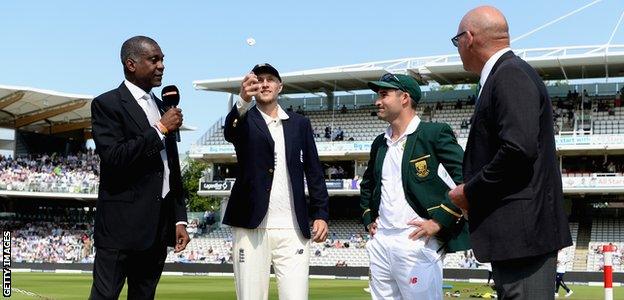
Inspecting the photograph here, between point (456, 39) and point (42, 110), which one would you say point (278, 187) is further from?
point (42, 110)

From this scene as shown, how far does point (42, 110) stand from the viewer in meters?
52.9

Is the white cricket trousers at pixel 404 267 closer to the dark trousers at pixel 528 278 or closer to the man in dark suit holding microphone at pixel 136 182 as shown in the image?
the man in dark suit holding microphone at pixel 136 182

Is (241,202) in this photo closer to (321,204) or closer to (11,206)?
(321,204)

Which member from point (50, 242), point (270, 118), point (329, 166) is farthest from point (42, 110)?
point (270, 118)

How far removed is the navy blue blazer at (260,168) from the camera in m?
Answer: 6.24

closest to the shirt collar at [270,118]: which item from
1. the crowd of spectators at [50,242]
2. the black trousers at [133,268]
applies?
the black trousers at [133,268]

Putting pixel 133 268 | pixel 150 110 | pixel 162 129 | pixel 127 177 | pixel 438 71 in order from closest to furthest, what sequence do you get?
1. pixel 162 129
2. pixel 127 177
3. pixel 133 268
4. pixel 150 110
5. pixel 438 71

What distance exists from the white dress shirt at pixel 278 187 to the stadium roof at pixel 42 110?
43.3 meters

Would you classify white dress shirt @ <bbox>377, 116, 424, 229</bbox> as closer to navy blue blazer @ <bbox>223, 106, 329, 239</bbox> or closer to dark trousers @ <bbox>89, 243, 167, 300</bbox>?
navy blue blazer @ <bbox>223, 106, 329, 239</bbox>

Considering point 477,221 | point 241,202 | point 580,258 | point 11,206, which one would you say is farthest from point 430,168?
point 11,206

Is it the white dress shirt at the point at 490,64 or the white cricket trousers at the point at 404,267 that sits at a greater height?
the white dress shirt at the point at 490,64

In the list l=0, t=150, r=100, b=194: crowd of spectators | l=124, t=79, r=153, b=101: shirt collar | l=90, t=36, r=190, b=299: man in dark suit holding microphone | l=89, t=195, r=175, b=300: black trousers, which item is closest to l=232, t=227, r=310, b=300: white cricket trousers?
l=90, t=36, r=190, b=299: man in dark suit holding microphone

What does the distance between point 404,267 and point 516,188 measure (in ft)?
6.26

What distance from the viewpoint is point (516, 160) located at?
165 inches
